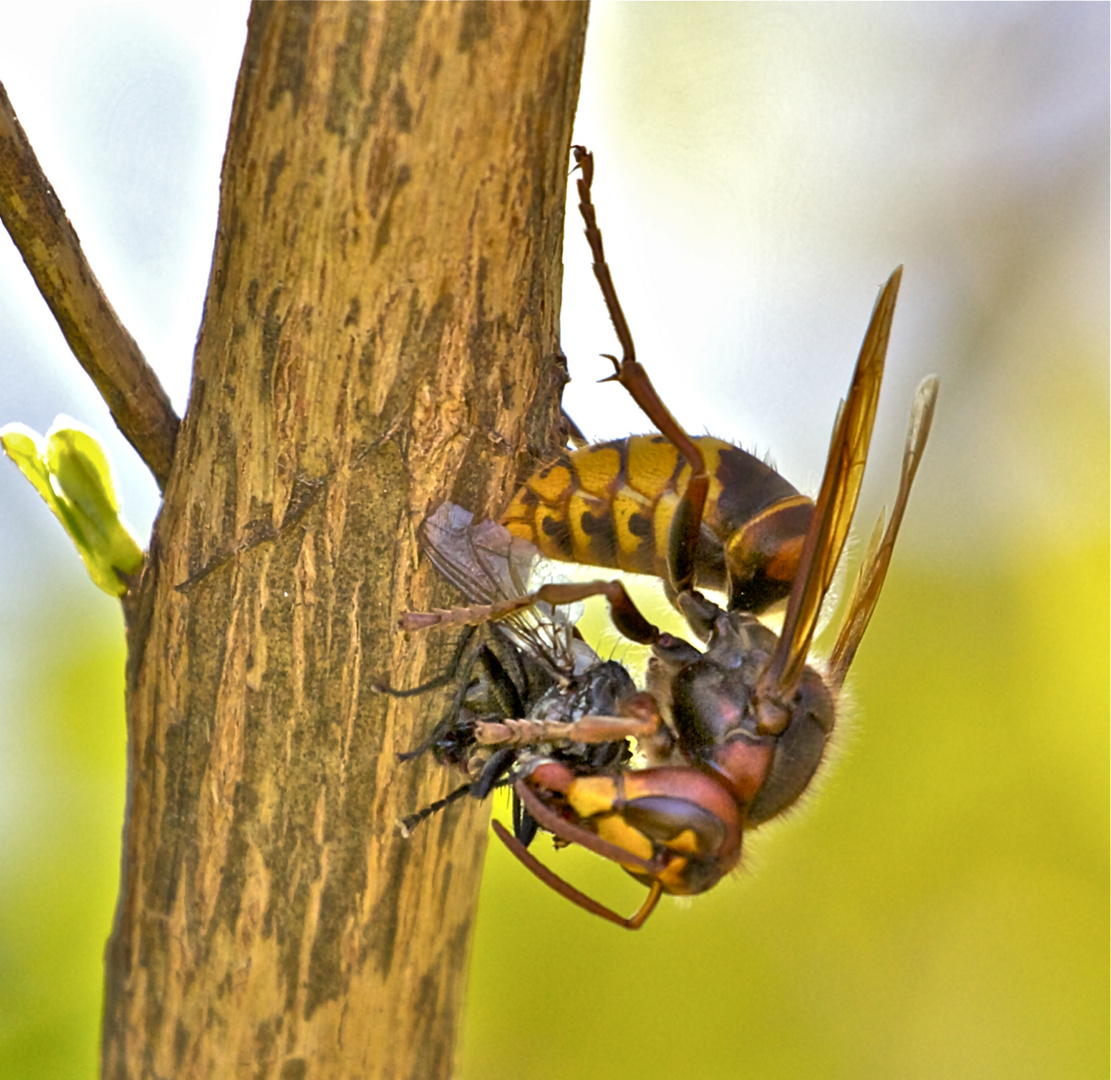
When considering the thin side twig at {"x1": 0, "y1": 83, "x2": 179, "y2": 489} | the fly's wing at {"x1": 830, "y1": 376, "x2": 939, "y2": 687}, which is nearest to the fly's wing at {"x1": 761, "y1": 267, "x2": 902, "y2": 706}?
the fly's wing at {"x1": 830, "y1": 376, "x2": 939, "y2": 687}

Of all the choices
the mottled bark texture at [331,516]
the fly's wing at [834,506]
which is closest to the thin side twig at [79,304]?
the mottled bark texture at [331,516]

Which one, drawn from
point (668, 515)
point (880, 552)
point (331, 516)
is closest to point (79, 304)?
point (331, 516)

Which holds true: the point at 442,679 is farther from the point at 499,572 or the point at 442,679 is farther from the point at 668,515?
the point at 668,515

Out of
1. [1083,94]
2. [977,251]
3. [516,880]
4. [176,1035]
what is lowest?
[176,1035]

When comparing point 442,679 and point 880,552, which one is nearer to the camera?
point 442,679

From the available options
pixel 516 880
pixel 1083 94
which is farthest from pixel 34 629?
pixel 1083 94

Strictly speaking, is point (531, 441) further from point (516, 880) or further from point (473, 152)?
point (516, 880)
